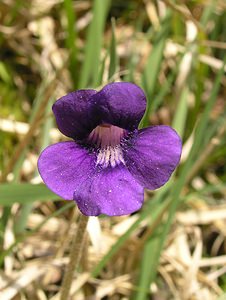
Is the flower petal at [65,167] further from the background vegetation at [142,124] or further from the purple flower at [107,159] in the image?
the background vegetation at [142,124]

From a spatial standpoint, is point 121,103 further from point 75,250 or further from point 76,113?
point 75,250

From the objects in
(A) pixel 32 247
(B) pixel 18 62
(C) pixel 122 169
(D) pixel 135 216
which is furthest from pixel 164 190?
(B) pixel 18 62

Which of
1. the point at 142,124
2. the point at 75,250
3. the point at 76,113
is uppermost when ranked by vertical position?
the point at 76,113

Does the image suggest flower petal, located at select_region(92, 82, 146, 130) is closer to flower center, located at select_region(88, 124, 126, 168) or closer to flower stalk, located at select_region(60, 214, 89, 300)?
flower center, located at select_region(88, 124, 126, 168)

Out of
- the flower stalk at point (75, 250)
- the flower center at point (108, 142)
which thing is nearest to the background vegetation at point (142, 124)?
the flower stalk at point (75, 250)

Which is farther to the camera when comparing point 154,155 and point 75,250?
point 75,250

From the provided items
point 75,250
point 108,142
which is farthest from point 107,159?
point 75,250
